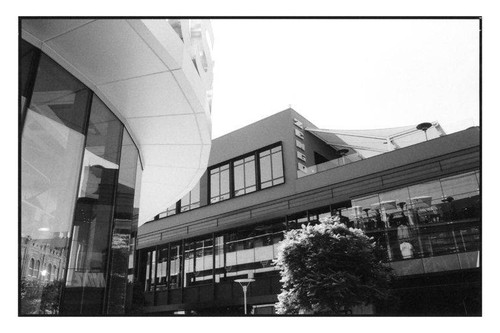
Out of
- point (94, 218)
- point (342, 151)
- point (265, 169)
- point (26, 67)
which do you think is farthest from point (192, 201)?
point (26, 67)

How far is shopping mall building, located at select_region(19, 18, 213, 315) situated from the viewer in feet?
13.7

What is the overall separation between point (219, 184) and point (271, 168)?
3.70m

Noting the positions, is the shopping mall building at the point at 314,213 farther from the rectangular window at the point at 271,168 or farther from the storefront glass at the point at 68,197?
the storefront glass at the point at 68,197

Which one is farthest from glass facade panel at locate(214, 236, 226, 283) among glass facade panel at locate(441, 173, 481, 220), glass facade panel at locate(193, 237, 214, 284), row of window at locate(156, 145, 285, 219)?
glass facade panel at locate(441, 173, 481, 220)

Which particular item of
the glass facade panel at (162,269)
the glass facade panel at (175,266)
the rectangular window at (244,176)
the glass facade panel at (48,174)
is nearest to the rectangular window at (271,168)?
the rectangular window at (244,176)

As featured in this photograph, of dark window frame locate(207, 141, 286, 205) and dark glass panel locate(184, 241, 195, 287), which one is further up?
dark window frame locate(207, 141, 286, 205)

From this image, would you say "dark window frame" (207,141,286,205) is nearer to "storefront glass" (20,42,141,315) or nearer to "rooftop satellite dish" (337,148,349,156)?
"rooftop satellite dish" (337,148,349,156)

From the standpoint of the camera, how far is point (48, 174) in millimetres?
4344

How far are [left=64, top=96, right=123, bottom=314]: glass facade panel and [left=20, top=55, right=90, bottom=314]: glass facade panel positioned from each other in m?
0.23

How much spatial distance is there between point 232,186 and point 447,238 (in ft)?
38.4

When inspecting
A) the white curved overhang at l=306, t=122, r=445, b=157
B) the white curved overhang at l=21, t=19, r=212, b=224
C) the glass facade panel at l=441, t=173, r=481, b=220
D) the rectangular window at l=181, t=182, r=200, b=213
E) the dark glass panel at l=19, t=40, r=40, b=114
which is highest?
the white curved overhang at l=306, t=122, r=445, b=157

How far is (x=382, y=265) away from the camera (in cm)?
1464

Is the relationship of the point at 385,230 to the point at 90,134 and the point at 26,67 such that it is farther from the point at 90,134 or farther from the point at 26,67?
the point at 26,67
